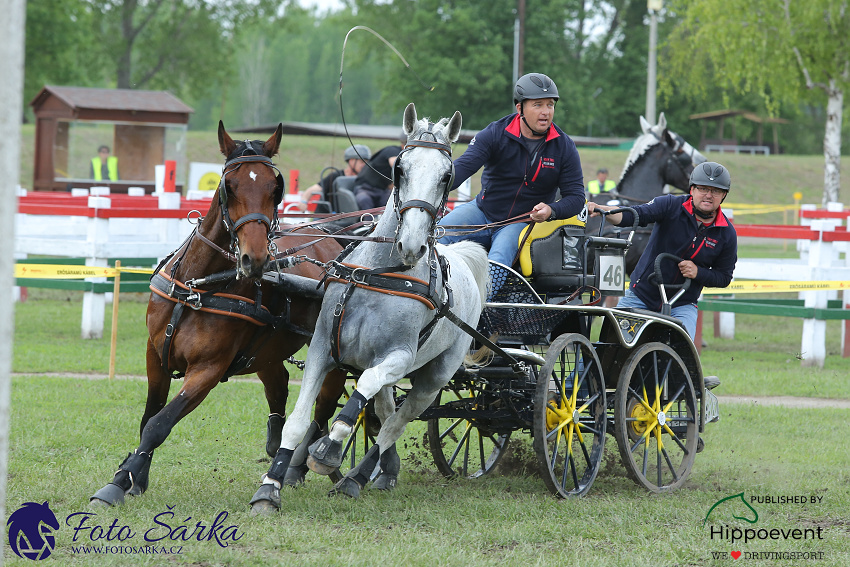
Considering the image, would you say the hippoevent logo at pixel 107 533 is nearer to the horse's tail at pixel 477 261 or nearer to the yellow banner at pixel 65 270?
the horse's tail at pixel 477 261

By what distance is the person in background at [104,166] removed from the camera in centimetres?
2356

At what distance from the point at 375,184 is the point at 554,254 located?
6.85 metres

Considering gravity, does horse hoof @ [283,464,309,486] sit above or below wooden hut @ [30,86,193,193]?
below

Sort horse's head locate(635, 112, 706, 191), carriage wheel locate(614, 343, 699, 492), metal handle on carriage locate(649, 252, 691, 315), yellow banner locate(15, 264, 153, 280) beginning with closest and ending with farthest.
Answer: carriage wheel locate(614, 343, 699, 492)
metal handle on carriage locate(649, 252, 691, 315)
yellow banner locate(15, 264, 153, 280)
horse's head locate(635, 112, 706, 191)

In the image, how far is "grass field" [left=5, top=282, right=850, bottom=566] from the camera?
454 cm

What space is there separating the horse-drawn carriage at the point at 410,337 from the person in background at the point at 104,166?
18.6 m

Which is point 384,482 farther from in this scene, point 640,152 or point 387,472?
point 640,152

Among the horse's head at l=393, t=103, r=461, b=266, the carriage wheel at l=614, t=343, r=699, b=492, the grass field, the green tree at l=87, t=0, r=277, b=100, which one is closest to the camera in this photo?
the grass field

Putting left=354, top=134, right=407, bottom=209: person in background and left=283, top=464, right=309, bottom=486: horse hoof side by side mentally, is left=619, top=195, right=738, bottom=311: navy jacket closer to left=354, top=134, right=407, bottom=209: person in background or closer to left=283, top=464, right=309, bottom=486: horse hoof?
left=283, top=464, right=309, bottom=486: horse hoof

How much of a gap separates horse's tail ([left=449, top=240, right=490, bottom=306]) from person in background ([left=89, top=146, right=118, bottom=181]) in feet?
63.4

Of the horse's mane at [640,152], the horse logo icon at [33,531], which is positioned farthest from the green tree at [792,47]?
the horse logo icon at [33,531]

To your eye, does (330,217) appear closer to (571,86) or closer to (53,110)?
(53,110)

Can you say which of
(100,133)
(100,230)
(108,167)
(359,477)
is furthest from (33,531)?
(100,133)

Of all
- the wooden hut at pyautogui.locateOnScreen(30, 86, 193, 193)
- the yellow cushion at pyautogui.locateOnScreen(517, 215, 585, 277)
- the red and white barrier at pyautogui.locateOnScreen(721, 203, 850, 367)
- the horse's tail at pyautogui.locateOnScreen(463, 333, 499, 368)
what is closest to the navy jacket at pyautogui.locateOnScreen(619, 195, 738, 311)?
the yellow cushion at pyautogui.locateOnScreen(517, 215, 585, 277)
